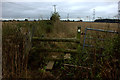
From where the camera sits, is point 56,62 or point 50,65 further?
point 56,62

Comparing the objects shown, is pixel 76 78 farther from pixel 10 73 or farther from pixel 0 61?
pixel 0 61

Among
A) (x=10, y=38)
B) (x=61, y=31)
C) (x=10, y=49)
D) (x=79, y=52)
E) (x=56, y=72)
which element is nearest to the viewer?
(x=10, y=49)

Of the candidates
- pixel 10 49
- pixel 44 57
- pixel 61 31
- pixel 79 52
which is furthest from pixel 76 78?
pixel 61 31

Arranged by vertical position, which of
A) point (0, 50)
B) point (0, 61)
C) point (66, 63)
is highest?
point (0, 50)

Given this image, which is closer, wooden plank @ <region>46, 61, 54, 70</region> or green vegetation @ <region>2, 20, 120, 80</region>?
green vegetation @ <region>2, 20, 120, 80</region>

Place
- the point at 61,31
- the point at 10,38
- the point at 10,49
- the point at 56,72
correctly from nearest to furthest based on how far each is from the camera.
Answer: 1. the point at 10,49
2. the point at 10,38
3. the point at 56,72
4. the point at 61,31

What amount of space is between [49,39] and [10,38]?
4.42 feet

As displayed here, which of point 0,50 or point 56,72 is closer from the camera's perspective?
point 0,50

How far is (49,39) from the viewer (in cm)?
424

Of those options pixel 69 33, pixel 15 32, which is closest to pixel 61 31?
pixel 69 33

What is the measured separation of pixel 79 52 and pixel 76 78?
119cm

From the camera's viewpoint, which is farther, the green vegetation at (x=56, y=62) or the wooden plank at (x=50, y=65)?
the wooden plank at (x=50, y=65)

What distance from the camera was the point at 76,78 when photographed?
3.13 meters

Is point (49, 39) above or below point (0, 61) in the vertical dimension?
above
